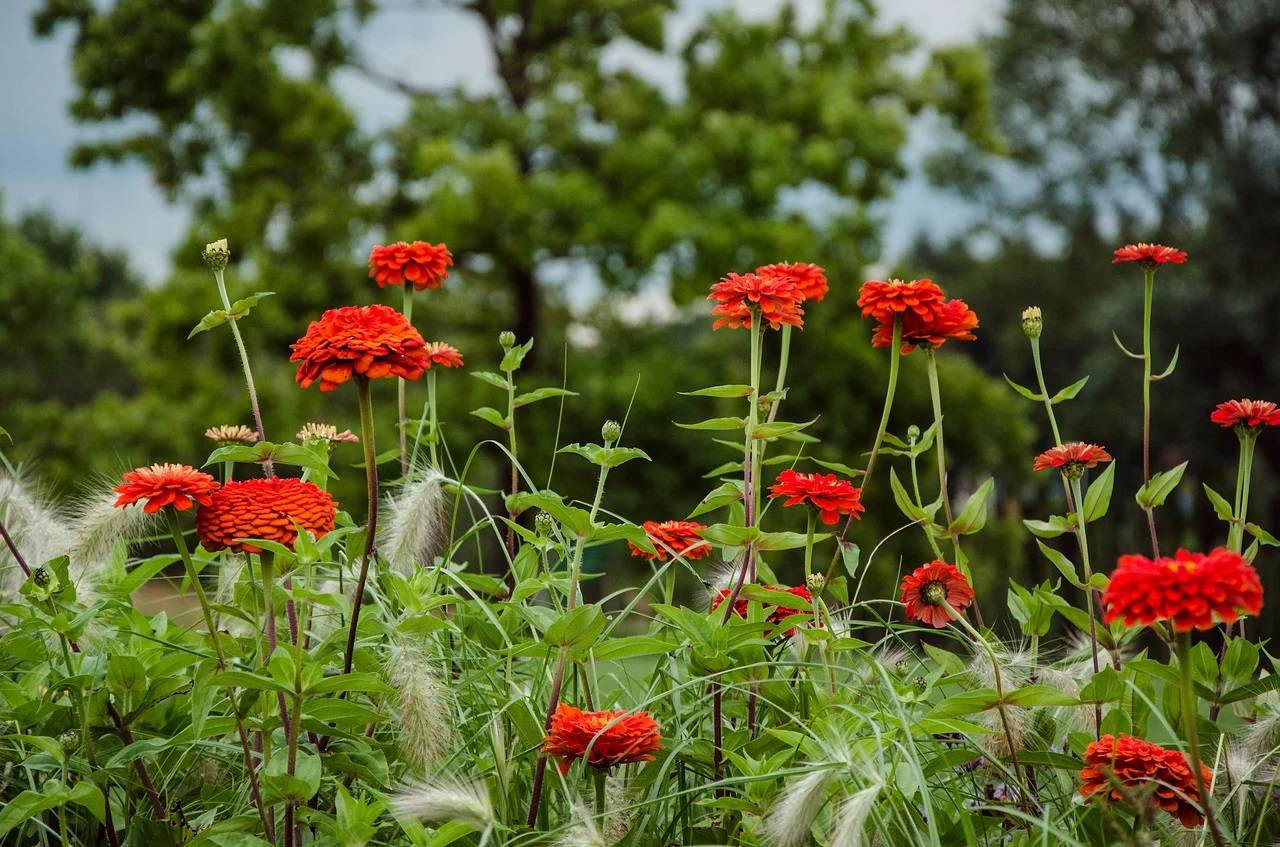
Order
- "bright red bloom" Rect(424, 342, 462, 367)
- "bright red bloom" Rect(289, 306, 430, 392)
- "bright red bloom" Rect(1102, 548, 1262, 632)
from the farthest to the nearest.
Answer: "bright red bloom" Rect(424, 342, 462, 367)
"bright red bloom" Rect(289, 306, 430, 392)
"bright red bloom" Rect(1102, 548, 1262, 632)

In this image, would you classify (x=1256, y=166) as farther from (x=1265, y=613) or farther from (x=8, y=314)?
(x=8, y=314)

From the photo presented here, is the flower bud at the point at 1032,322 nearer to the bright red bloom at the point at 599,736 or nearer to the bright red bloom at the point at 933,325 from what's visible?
the bright red bloom at the point at 933,325

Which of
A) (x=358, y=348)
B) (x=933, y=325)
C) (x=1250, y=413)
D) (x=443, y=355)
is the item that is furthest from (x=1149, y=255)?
(x=358, y=348)

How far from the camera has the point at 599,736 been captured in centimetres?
120

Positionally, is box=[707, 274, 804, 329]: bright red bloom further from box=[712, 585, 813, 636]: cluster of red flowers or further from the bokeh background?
the bokeh background

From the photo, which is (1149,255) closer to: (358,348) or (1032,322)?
(1032,322)

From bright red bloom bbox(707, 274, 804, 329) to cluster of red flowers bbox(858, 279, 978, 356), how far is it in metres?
0.09

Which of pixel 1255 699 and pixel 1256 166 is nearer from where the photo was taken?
pixel 1255 699

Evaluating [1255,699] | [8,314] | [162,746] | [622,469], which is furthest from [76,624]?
[8,314]

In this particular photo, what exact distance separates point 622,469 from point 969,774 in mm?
7344

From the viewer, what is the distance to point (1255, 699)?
65.6 inches

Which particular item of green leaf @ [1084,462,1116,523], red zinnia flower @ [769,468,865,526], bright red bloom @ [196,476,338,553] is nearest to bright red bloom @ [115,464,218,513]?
bright red bloom @ [196,476,338,553]

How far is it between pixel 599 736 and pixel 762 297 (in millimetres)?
625

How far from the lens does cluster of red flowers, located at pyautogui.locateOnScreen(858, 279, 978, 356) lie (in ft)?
5.01
